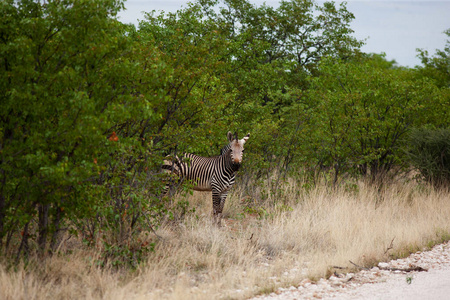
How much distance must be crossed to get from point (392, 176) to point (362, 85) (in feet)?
10.0

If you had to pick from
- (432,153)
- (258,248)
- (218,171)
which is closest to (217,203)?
(218,171)

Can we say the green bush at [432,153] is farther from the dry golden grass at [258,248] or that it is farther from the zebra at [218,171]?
the zebra at [218,171]

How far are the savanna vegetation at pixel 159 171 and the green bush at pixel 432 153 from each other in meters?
0.05

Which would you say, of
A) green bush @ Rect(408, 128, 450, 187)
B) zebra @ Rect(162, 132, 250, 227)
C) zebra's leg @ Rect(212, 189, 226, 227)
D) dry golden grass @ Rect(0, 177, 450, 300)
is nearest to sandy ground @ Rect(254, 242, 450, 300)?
dry golden grass @ Rect(0, 177, 450, 300)

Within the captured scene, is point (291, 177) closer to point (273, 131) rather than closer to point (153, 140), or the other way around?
point (273, 131)

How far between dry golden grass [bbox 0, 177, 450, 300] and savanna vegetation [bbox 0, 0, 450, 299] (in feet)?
0.13

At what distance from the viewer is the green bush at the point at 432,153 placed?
14.2 m

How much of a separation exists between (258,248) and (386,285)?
2451mm

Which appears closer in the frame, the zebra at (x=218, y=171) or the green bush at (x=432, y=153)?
the zebra at (x=218, y=171)

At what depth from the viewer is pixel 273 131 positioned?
1206cm

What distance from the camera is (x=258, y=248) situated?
26.9 ft

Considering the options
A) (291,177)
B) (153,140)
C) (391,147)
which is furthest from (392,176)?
(153,140)

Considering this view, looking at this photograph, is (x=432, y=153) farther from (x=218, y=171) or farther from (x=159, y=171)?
(x=159, y=171)

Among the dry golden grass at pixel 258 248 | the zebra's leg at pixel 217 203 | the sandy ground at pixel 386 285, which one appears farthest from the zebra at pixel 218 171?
the sandy ground at pixel 386 285
